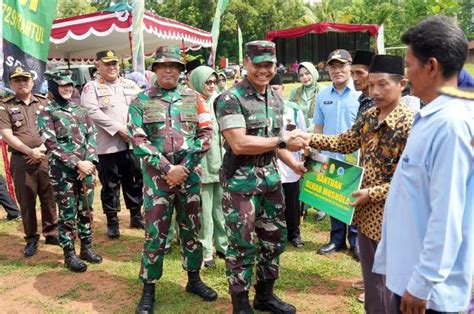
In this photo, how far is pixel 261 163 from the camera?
328 centimetres

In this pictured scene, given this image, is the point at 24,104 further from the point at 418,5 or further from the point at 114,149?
the point at 418,5

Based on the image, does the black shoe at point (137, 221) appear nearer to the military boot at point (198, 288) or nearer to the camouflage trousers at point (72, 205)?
the camouflage trousers at point (72, 205)

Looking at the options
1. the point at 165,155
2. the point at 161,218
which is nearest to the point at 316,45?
the point at 165,155

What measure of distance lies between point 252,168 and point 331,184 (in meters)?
0.57

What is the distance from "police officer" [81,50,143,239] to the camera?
5434 mm

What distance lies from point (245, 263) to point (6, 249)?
356 centimetres

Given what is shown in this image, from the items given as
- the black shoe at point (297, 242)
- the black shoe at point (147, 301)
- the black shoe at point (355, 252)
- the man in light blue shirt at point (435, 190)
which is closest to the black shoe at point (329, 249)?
the black shoe at point (355, 252)

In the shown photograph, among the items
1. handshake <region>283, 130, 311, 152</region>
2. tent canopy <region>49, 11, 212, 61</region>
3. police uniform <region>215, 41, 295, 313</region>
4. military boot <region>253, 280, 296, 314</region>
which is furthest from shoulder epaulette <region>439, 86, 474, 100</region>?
tent canopy <region>49, 11, 212, 61</region>

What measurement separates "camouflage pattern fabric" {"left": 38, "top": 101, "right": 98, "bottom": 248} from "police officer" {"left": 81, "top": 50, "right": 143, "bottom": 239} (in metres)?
0.74

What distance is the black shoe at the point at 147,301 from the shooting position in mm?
3627

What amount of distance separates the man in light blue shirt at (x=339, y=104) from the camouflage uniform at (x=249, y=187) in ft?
4.88

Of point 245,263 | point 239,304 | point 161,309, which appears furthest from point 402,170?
point 161,309

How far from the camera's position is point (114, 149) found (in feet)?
18.0

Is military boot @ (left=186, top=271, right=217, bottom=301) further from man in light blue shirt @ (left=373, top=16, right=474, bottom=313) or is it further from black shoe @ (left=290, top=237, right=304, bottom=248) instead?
man in light blue shirt @ (left=373, top=16, right=474, bottom=313)
